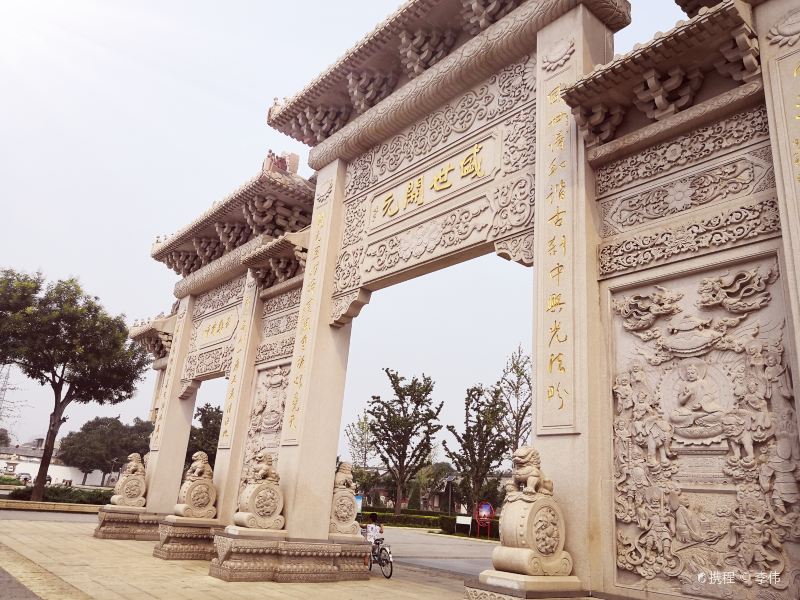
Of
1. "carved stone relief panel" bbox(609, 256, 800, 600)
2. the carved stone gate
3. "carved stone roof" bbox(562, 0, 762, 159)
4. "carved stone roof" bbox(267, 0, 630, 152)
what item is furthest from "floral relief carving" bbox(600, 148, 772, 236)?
"carved stone roof" bbox(267, 0, 630, 152)

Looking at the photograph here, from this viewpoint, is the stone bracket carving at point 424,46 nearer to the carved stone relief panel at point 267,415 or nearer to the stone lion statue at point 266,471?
the carved stone relief panel at point 267,415

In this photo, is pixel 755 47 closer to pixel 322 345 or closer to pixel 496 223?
pixel 496 223

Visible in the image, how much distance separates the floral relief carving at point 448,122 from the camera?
5629 millimetres

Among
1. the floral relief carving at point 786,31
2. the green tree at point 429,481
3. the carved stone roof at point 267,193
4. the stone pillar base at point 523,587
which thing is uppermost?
the carved stone roof at point 267,193

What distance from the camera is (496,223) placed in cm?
535

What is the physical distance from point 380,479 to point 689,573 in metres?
27.0

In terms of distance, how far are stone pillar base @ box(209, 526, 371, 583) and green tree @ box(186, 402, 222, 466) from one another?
2221 cm

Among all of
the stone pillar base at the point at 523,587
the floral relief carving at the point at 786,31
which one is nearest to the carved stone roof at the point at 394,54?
the floral relief carving at the point at 786,31

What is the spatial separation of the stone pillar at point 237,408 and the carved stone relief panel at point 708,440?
18.8 ft

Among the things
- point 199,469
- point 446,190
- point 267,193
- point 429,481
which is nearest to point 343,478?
point 199,469

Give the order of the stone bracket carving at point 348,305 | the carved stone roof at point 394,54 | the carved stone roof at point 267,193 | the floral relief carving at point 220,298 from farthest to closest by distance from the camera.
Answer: the floral relief carving at point 220,298 < the carved stone roof at point 267,193 < the stone bracket carving at point 348,305 < the carved stone roof at point 394,54

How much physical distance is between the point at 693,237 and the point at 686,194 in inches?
13.6

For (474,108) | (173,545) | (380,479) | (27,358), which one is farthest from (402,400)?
(474,108)

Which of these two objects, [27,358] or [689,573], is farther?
[27,358]
